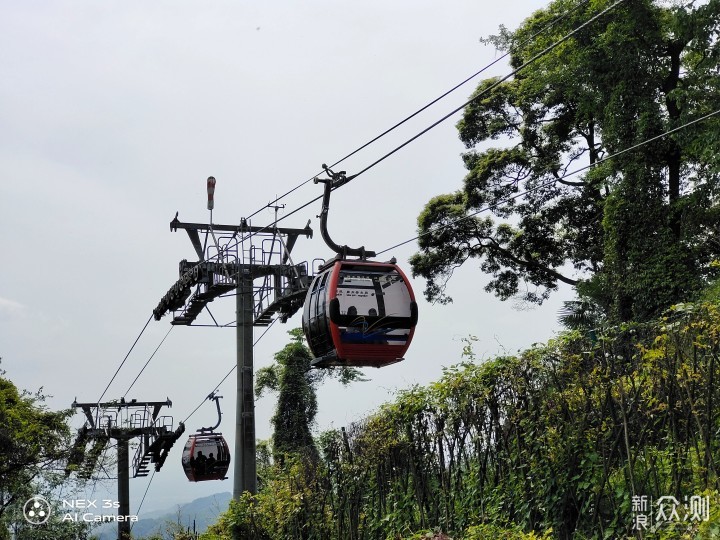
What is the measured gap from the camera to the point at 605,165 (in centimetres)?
2784

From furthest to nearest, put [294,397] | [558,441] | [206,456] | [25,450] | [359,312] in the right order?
1. [294,397]
2. [206,456]
3. [25,450]
4. [359,312]
5. [558,441]

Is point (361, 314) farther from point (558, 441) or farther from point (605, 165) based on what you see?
point (605, 165)

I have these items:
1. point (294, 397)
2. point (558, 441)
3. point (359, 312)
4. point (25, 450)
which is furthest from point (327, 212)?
point (294, 397)

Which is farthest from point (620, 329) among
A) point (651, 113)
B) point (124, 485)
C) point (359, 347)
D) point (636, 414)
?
point (124, 485)

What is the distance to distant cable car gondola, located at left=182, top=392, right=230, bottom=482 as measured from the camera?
28.5m

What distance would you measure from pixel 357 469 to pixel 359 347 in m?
1.76

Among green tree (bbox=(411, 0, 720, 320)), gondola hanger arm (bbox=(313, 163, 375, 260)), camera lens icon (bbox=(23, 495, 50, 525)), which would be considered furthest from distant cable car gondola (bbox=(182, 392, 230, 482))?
gondola hanger arm (bbox=(313, 163, 375, 260))

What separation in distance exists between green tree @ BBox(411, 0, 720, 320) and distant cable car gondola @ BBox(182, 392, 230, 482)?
957 centimetres

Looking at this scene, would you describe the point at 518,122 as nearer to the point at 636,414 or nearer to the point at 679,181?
the point at 679,181

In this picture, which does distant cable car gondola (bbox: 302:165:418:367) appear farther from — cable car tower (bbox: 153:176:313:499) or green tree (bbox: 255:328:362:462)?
green tree (bbox: 255:328:362:462)

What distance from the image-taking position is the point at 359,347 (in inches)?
510

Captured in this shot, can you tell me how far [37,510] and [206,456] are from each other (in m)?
5.09

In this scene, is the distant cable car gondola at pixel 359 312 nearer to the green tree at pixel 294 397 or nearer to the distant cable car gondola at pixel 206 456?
the distant cable car gondola at pixel 206 456

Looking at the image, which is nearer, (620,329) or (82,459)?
(620,329)
